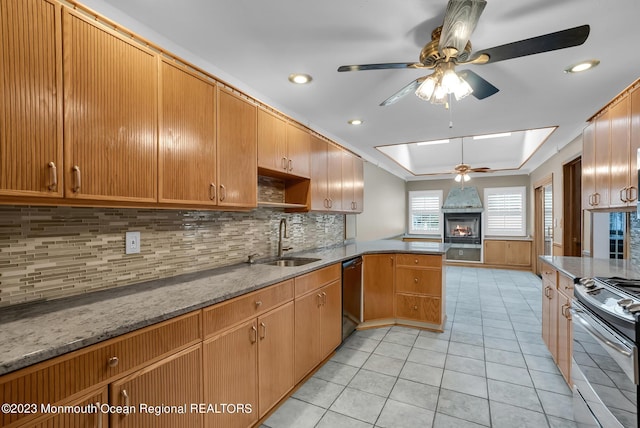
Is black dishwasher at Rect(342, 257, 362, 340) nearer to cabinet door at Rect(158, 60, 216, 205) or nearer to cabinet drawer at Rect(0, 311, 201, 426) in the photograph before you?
cabinet door at Rect(158, 60, 216, 205)

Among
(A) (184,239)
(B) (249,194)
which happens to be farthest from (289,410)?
(B) (249,194)

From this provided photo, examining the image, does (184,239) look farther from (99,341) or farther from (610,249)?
(610,249)

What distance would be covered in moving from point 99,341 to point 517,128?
463 cm

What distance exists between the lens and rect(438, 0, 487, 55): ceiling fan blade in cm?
139

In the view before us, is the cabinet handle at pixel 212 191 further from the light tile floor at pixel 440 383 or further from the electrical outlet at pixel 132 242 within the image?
the light tile floor at pixel 440 383

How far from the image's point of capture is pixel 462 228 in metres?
7.75

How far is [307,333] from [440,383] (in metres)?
1.13

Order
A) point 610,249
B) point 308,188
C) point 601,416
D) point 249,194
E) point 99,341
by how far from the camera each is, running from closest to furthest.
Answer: point 99,341 < point 601,416 < point 249,194 < point 308,188 < point 610,249

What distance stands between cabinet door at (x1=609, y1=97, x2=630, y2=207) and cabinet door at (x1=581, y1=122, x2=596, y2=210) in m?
0.30

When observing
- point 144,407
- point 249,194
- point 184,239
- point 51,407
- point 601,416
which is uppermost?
point 249,194

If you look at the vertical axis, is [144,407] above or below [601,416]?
above

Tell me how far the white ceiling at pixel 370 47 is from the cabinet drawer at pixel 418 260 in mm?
1652

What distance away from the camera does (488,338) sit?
10.4 ft

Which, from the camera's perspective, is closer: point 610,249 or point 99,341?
point 99,341
